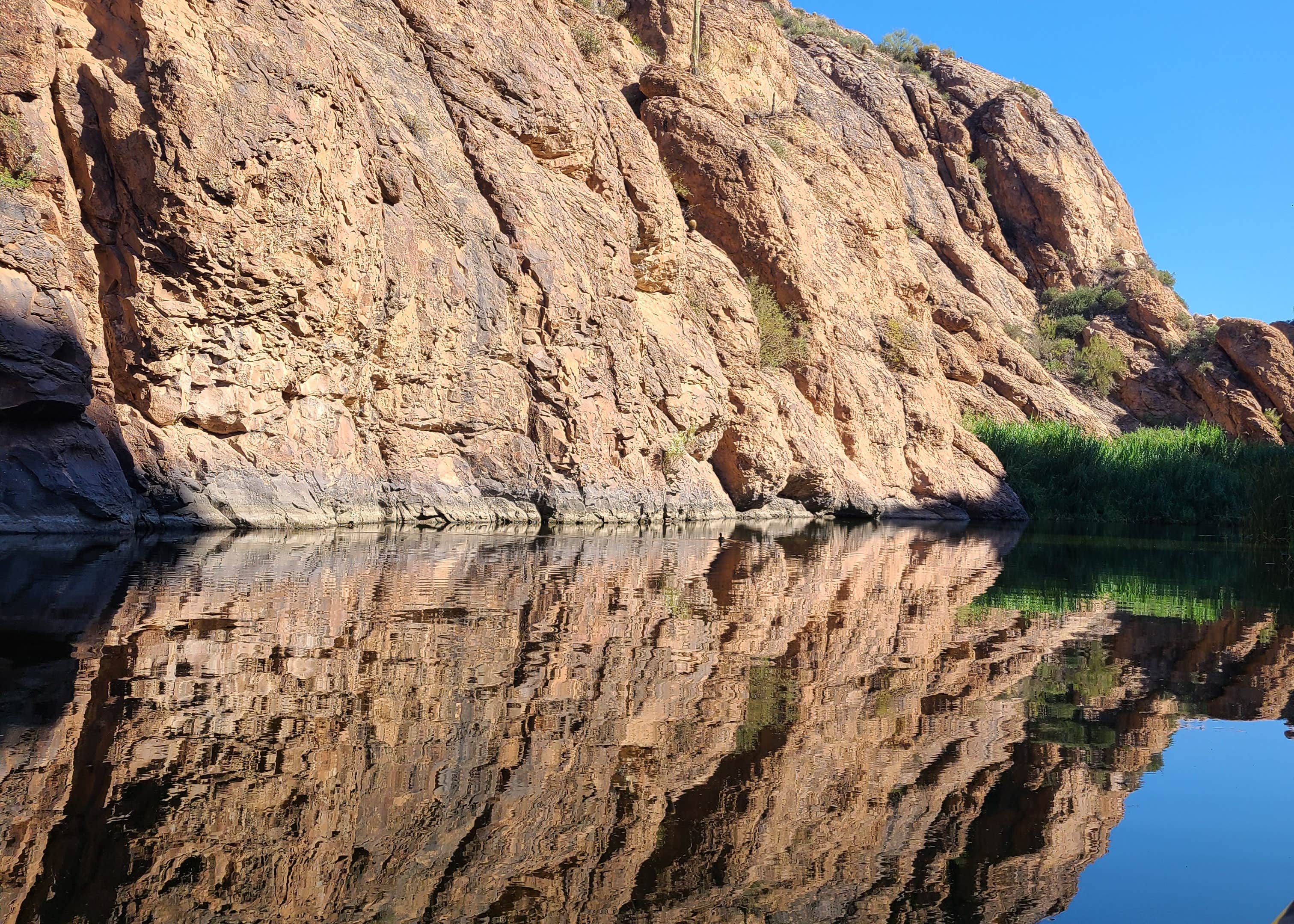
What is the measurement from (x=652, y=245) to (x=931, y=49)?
38.8 metres

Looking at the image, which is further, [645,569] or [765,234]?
[765,234]

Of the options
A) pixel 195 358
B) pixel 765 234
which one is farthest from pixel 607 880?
pixel 765 234

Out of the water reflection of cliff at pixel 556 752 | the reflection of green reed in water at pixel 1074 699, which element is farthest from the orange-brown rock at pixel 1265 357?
the reflection of green reed in water at pixel 1074 699

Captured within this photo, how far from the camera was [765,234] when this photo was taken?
30.2m

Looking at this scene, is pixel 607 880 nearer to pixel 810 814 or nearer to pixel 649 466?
pixel 810 814

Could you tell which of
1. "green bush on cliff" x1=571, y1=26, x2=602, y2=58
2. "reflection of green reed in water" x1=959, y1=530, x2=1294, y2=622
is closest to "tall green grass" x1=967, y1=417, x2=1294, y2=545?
"reflection of green reed in water" x1=959, y1=530, x2=1294, y2=622

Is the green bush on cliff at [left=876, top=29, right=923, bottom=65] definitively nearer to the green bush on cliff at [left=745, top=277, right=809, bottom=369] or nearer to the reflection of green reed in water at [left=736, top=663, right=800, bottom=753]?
the green bush on cliff at [left=745, top=277, right=809, bottom=369]

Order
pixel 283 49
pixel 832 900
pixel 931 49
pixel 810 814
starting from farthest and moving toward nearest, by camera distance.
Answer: pixel 931 49
pixel 283 49
pixel 810 814
pixel 832 900

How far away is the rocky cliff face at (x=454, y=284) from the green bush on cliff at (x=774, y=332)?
0.63ft

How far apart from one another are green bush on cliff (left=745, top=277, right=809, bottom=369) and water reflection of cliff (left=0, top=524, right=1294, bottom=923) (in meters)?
21.3

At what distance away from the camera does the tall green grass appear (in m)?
33.5

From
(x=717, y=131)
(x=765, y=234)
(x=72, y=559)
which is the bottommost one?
(x=72, y=559)

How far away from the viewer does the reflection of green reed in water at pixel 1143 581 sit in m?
9.67

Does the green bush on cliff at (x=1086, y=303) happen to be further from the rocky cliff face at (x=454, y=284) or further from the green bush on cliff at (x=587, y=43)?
the green bush on cliff at (x=587, y=43)
